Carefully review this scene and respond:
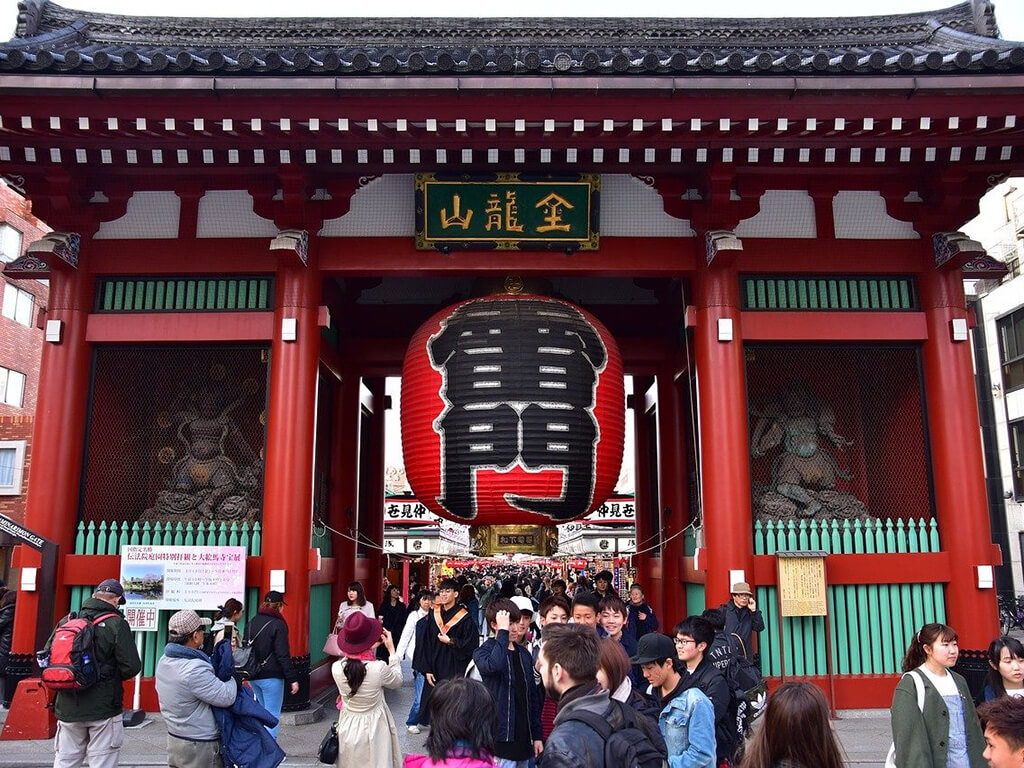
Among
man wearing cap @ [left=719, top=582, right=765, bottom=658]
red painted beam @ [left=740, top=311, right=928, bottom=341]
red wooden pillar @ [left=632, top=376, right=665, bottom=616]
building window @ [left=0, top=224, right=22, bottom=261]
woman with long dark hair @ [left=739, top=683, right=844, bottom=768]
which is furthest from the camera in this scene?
building window @ [left=0, top=224, right=22, bottom=261]

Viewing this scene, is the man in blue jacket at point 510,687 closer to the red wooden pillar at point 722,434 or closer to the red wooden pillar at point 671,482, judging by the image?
the red wooden pillar at point 722,434

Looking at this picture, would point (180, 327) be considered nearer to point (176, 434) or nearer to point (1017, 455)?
point (176, 434)

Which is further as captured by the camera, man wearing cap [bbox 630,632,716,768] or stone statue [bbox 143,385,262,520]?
stone statue [bbox 143,385,262,520]

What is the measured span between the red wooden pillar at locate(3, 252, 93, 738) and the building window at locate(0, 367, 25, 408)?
19.7m

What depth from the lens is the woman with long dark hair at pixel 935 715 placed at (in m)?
4.15

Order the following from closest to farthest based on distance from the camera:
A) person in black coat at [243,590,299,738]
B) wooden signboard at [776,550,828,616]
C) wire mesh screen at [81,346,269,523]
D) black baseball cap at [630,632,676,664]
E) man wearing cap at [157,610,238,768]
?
black baseball cap at [630,632,676,664]
man wearing cap at [157,610,238,768]
person in black coat at [243,590,299,738]
wooden signboard at [776,550,828,616]
wire mesh screen at [81,346,269,523]

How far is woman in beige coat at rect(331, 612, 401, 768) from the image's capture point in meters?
4.84

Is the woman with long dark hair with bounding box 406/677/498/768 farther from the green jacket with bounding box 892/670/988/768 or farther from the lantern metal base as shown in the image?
the lantern metal base

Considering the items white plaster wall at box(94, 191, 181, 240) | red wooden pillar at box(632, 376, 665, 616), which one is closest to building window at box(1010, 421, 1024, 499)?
red wooden pillar at box(632, 376, 665, 616)

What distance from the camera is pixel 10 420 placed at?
25922mm

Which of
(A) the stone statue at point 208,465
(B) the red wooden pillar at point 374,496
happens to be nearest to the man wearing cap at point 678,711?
(A) the stone statue at point 208,465

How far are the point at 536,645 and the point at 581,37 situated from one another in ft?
34.5

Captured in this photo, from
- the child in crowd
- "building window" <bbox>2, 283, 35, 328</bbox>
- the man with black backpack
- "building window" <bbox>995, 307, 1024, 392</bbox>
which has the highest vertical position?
"building window" <bbox>2, 283, 35, 328</bbox>

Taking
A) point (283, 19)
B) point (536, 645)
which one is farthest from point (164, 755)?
point (283, 19)
